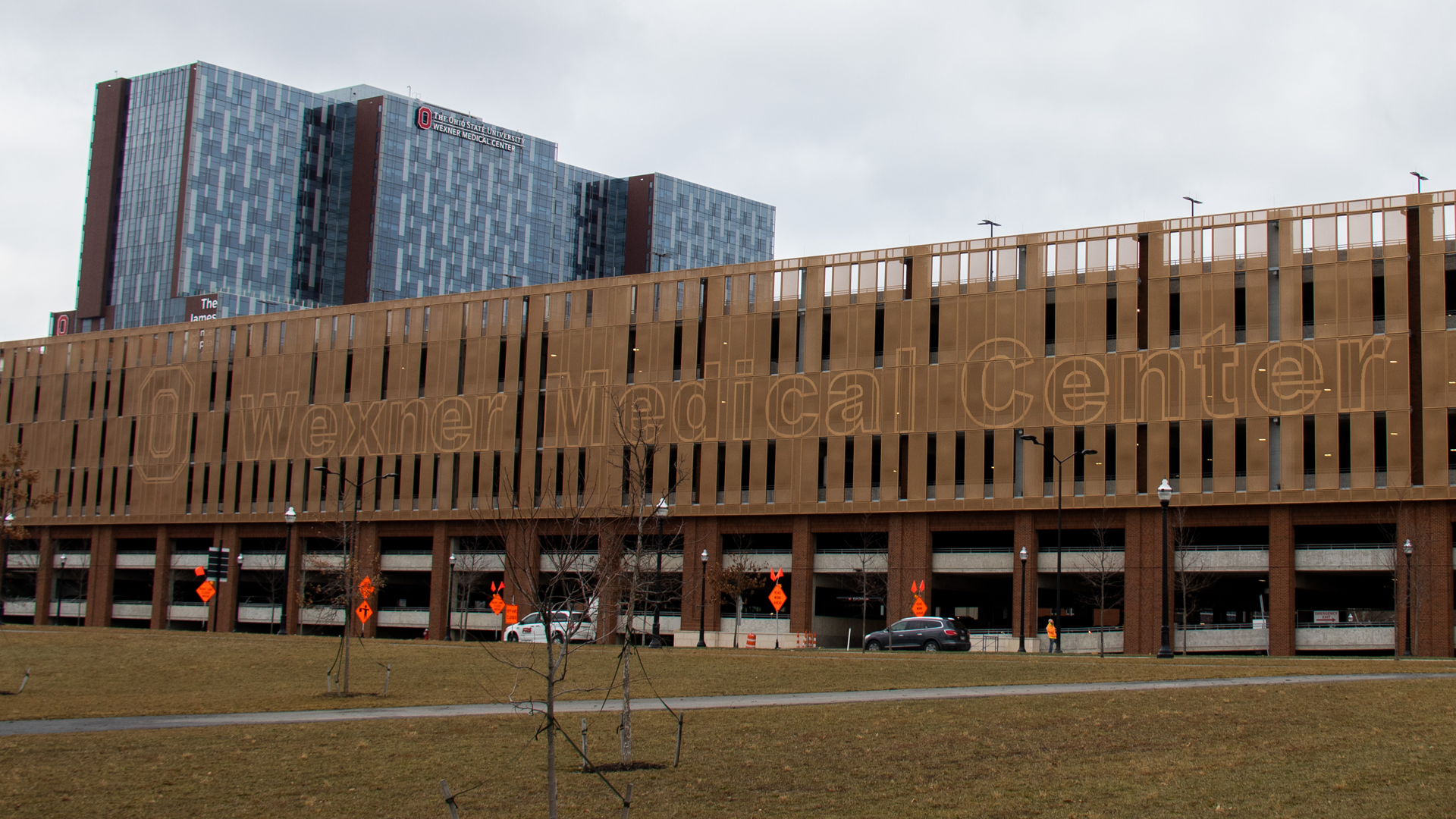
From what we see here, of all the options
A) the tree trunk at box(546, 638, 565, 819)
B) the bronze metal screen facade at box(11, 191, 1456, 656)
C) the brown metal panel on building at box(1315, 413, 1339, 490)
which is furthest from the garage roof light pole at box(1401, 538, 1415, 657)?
the tree trunk at box(546, 638, 565, 819)

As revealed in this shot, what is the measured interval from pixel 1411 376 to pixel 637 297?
41486 mm

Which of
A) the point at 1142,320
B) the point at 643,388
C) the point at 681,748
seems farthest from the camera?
the point at 643,388

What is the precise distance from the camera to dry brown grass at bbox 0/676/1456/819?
53.9 ft

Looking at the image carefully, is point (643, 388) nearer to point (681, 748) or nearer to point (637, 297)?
point (637, 297)

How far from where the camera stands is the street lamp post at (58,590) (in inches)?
3893

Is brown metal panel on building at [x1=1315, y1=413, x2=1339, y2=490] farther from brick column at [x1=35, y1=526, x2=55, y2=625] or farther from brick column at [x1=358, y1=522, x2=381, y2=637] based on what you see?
brick column at [x1=35, y1=526, x2=55, y2=625]

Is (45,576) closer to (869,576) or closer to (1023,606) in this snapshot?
(869,576)

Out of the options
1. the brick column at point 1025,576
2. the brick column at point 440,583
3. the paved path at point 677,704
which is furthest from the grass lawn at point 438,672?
the brick column at point 440,583

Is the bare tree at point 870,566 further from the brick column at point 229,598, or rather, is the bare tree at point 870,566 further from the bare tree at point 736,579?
the brick column at point 229,598

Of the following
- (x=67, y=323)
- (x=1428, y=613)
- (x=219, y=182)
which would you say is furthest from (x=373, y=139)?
(x=1428, y=613)

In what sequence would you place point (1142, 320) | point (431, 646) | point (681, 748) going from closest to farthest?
point (681, 748), point (431, 646), point (1142, 320)

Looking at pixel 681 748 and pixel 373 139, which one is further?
pixel 373 139

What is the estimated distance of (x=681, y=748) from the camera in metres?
21.7

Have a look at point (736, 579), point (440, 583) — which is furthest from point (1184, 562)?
point (440, 583)
